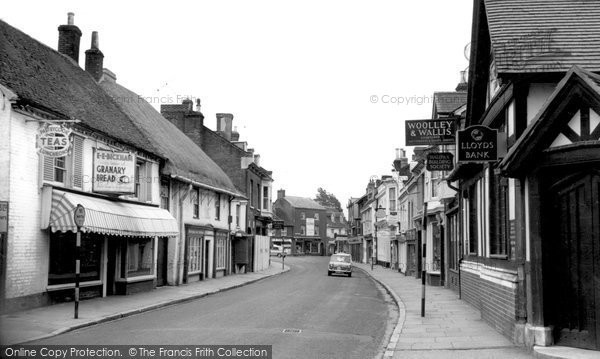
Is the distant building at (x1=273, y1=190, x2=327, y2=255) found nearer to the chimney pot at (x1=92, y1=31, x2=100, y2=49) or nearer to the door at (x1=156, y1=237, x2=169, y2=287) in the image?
the door at (x1=156, y1=237, x2=169, y2=287)

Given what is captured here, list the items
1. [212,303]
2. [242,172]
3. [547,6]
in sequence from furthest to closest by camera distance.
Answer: [242,172]
[212,303]
[547,6]

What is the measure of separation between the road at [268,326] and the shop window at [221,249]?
15240 mm

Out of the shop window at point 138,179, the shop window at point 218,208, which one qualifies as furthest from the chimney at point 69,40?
the shop window at point 218,208

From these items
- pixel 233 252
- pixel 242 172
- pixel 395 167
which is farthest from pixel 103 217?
pixel 395 167

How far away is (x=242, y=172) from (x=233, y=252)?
21.9 ft

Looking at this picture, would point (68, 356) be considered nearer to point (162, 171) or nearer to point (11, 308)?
point (11, 308)

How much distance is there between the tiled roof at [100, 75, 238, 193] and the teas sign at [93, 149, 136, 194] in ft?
21.7

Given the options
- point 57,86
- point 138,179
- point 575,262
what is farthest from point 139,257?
point 575,262

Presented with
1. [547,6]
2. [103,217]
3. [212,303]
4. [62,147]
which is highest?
[547,6]

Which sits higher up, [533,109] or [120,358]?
[533,109]

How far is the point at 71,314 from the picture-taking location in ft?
51.3

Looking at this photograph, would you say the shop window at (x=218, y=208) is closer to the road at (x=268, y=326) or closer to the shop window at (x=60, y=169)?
the road at (x=268, y=326)

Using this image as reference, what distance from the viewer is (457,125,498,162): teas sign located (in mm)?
12070

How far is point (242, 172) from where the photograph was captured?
151 ft
